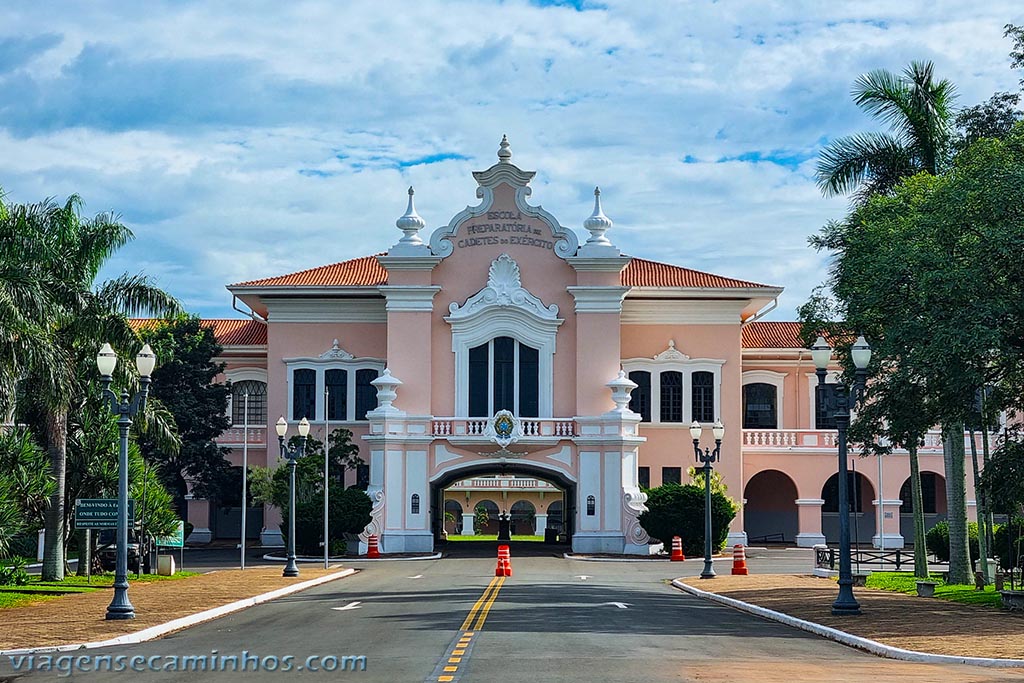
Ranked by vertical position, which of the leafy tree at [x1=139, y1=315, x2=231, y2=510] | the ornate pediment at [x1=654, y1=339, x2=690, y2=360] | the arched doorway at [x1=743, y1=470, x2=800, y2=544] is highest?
the ornate pediment at [x1=654, y1=339, x2=690, y2=360]

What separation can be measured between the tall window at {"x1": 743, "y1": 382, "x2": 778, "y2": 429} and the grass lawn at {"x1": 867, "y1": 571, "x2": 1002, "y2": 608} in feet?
70.7

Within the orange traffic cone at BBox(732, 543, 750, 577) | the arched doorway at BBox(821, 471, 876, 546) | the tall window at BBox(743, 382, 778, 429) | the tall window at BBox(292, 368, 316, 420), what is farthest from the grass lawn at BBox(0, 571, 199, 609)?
the arched doorway at BBox(821, 471, 876, 546)

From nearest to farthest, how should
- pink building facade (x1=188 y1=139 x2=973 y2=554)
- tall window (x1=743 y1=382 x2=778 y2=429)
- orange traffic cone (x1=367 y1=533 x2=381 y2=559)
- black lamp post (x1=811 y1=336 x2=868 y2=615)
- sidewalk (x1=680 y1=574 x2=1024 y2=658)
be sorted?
1. sidewalk (x1=680 y1=574 x2=1024 y2=658)
2. black lamp post (x1=811 y1=336 x2=868 y2=615)
3. orange traffic cone (x1=367 y1=533 x2=381 y2=559)
4. pink building facade (x1=188 y1=139 x2=973 y2=554)
5. tall window (x1=743 y1=382 x2=778 y2=429)

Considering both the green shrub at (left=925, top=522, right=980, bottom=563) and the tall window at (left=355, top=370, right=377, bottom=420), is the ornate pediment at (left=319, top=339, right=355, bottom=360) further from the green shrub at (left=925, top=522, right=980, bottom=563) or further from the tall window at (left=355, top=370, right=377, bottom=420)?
the green shrub at (left=925, top=522, right=980, bottom=563)

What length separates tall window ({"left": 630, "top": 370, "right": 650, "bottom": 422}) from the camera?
5359 cm

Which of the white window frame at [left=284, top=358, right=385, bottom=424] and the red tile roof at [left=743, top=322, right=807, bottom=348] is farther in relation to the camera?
the red tile roof at [left=743, top=322, right=807, bottom=348]

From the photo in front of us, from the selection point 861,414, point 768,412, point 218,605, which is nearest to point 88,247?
point 218,605

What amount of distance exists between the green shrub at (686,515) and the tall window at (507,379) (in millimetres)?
7083

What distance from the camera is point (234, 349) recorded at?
187 ft

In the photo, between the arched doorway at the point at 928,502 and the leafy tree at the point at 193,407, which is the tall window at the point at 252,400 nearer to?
the leafy tree at the point at 193,407

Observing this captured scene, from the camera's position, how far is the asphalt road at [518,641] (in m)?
14.0

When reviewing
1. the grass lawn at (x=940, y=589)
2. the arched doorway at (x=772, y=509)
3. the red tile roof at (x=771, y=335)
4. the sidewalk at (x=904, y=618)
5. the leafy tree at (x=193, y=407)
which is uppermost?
the red tile roof at (x=771, y=335)

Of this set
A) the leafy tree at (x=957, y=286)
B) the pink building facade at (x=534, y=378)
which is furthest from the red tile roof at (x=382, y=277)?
the leafy tree at (x=957, y=286)

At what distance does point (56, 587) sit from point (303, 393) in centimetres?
2546
